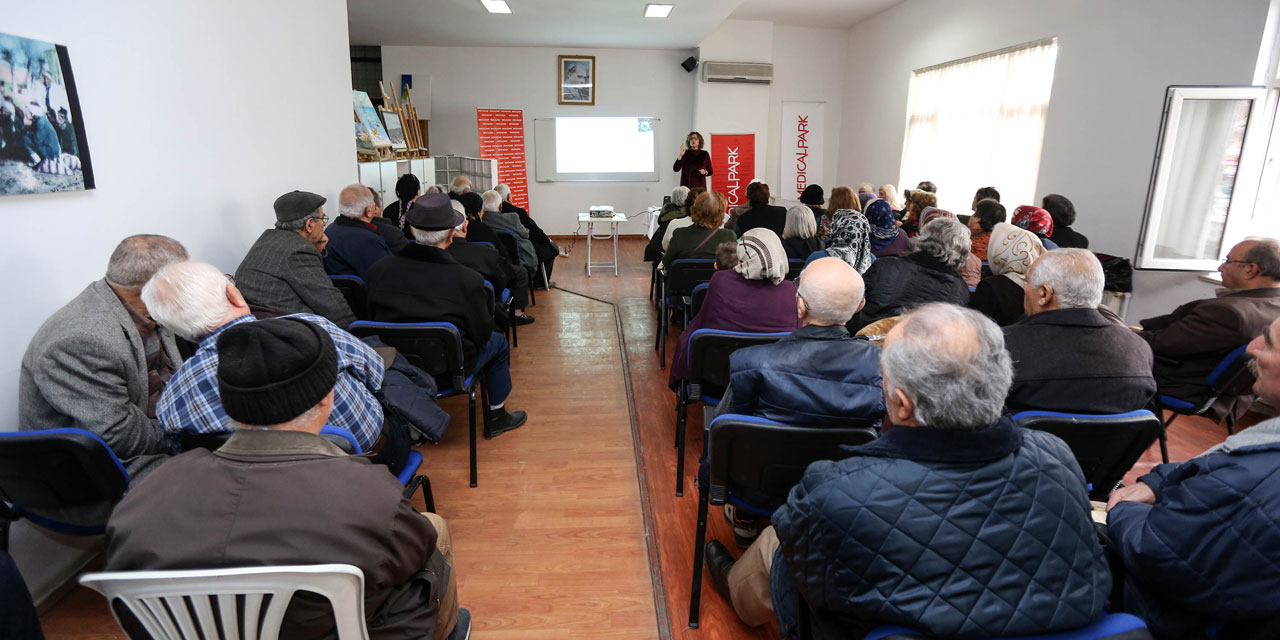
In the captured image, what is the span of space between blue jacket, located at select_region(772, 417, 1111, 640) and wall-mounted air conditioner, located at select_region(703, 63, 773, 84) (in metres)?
9.30

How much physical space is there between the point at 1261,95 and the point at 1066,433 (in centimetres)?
382

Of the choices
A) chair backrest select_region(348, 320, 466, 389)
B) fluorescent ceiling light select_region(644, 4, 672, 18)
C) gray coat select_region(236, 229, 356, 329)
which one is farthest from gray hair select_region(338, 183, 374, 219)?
fluorescent ceiling light select_region(644, 4, 672, 18)

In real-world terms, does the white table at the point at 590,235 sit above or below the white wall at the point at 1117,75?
below

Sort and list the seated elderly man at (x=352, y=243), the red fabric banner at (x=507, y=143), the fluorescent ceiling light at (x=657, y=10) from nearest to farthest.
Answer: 1. the seated elderly man at (x=352, y=243)
2. the fluorescent ceiling light at (x=657, y=10)
3. the red fabric banner at (x=507, y=143)

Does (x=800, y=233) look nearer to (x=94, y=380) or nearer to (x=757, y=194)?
(x=757, y=194)

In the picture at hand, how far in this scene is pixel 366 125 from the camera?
610 centimetres

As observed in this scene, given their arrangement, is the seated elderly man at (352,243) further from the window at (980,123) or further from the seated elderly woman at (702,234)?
the window at (980,123)

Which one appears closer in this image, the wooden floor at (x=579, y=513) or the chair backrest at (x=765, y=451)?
the chair backrest at (x=765, y=451)

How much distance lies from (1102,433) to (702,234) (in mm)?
3097

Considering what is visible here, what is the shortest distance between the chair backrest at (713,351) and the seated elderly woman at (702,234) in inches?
74.5

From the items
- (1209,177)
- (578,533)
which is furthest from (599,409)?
(1209,177)

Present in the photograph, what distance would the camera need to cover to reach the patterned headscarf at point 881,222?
4098 millimetres

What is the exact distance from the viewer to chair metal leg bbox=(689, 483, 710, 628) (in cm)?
198

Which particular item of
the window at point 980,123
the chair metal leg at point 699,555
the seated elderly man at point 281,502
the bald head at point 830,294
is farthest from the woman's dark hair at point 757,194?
the seated elderly man at point 281,502
